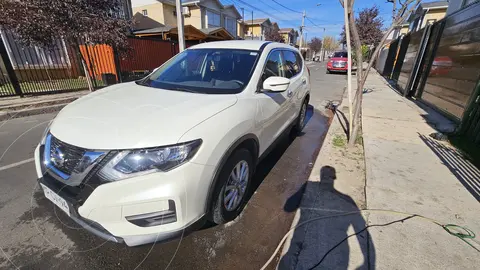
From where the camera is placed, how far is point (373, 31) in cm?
2581

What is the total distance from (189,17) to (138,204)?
95.1 feet

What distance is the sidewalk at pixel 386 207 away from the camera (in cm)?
185

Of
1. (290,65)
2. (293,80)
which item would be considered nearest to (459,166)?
(293,80)

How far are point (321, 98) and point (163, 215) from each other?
341 inches

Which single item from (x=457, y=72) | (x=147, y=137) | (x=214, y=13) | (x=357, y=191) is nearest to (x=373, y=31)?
(x=214, y=13)

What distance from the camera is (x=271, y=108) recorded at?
106 inches

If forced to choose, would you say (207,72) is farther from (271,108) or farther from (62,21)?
(62,21)

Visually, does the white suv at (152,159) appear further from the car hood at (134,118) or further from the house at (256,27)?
the house at (256,27)

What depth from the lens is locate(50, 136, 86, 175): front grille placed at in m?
1.54

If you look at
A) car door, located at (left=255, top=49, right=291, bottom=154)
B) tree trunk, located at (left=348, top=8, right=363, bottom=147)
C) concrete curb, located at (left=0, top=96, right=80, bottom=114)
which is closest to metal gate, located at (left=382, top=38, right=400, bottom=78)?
tree trunk, located at (left=348, top=8, right=363, bottom=147)

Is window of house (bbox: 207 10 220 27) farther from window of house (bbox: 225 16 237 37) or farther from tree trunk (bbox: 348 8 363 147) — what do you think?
tree trunk (bbox: 348 8 363 147)

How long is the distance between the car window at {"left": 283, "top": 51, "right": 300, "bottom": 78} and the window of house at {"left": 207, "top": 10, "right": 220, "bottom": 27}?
85.8ft

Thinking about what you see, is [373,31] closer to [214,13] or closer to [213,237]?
[214,13]

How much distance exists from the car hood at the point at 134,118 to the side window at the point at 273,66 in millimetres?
877
